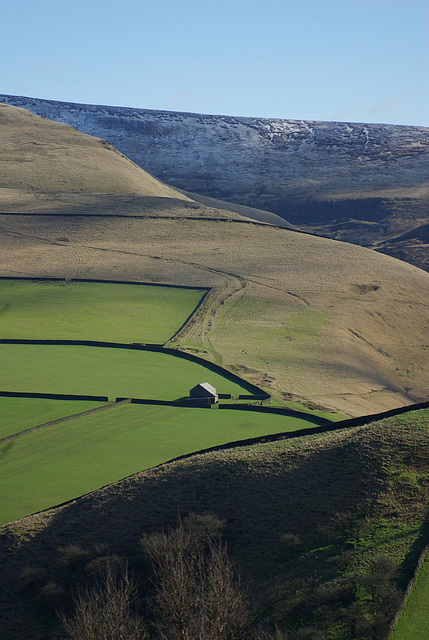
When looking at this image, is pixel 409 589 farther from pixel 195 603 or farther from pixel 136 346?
pixel 136 346

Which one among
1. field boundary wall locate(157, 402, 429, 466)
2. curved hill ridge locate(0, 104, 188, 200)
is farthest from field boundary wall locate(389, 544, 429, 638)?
curved hill ridge locate(0, 104, 188, 200)

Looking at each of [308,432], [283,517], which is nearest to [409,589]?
[283,517]

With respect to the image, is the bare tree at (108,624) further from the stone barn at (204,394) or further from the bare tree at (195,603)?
the stone barn at (204,394)

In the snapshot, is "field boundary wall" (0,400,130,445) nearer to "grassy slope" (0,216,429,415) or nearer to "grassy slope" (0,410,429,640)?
"grassy slope" (0,410,429,640)

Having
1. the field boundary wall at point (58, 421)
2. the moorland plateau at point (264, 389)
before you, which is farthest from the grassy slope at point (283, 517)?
the field boundary wall at point (58, 421)

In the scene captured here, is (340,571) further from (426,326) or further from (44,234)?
(44,234)

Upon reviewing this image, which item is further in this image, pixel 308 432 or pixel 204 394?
pixel 204 394

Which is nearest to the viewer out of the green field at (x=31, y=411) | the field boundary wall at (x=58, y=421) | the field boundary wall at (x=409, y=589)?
the field boundary wall at (x=409, y=589)
